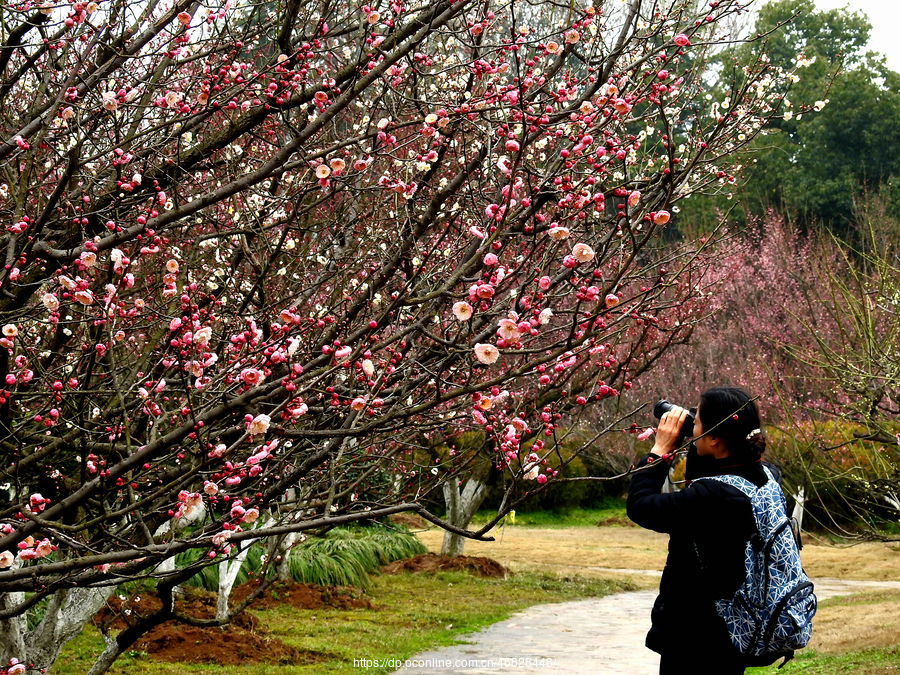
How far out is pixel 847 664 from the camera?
27.6 ft

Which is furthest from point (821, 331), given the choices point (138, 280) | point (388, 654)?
point (138, 280)

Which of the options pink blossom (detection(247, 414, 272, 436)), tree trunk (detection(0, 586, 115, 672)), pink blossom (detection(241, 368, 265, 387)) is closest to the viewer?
pink blossom (detection(247, 414, 272, 436))

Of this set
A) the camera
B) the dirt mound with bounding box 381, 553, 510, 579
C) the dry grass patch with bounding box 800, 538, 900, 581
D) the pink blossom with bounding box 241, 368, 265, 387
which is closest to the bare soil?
the dry grass patch with bounding box 800, 538, 900, 581

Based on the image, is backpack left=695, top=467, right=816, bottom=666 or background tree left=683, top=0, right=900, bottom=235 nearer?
backpack left=695, top=467, right=816, bottom=666

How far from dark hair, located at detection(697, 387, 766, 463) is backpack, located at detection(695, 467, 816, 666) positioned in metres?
0.19

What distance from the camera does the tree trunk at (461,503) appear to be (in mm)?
15594

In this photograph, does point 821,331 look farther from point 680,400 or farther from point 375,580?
point 375,580

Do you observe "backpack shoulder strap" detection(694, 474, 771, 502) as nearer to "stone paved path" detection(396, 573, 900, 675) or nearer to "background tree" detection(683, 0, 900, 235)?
"stone paved path" detection(396, 573, 900, 675)

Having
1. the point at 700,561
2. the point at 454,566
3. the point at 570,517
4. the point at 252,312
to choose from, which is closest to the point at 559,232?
the point at 700,561

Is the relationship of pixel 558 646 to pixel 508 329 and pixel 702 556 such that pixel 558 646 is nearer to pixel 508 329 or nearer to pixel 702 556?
pixel 702 556

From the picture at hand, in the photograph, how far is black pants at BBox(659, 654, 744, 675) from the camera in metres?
2.88

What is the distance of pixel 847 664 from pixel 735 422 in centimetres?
662

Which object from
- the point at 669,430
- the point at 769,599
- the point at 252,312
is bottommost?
the point at 769,599

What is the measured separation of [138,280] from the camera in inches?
210
